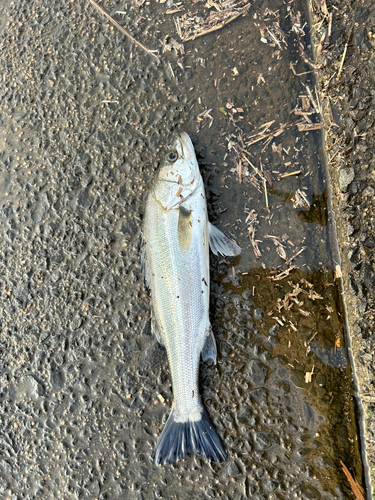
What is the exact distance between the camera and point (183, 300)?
10.00ft

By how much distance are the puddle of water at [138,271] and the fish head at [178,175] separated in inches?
11.0

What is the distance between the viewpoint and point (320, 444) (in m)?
3.08

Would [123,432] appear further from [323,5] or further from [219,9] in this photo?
[323,5]

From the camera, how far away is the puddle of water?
3182 mm

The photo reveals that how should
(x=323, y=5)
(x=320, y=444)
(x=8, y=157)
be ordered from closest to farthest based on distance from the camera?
(x=320, y=444) → (x=323, y=5) → (x=8, y=157)

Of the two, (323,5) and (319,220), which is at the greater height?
(323,5)

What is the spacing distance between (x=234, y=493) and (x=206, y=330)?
1.54m

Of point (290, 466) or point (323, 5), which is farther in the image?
point (323, 5)

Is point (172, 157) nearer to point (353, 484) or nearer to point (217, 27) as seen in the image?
point (217, 27)

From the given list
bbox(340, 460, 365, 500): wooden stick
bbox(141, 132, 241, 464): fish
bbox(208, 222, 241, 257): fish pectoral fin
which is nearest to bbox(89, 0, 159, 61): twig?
bbox(141, 132, 241, 464): fish

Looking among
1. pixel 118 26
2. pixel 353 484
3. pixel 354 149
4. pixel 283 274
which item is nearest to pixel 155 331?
pixel 283 274

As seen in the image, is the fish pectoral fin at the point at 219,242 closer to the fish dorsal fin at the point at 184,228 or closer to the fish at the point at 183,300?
Result: the fish at the point at 183,300

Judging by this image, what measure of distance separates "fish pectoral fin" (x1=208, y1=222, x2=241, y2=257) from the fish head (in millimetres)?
413

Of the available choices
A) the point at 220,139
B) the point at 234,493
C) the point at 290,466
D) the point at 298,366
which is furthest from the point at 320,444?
the point at 220,139
